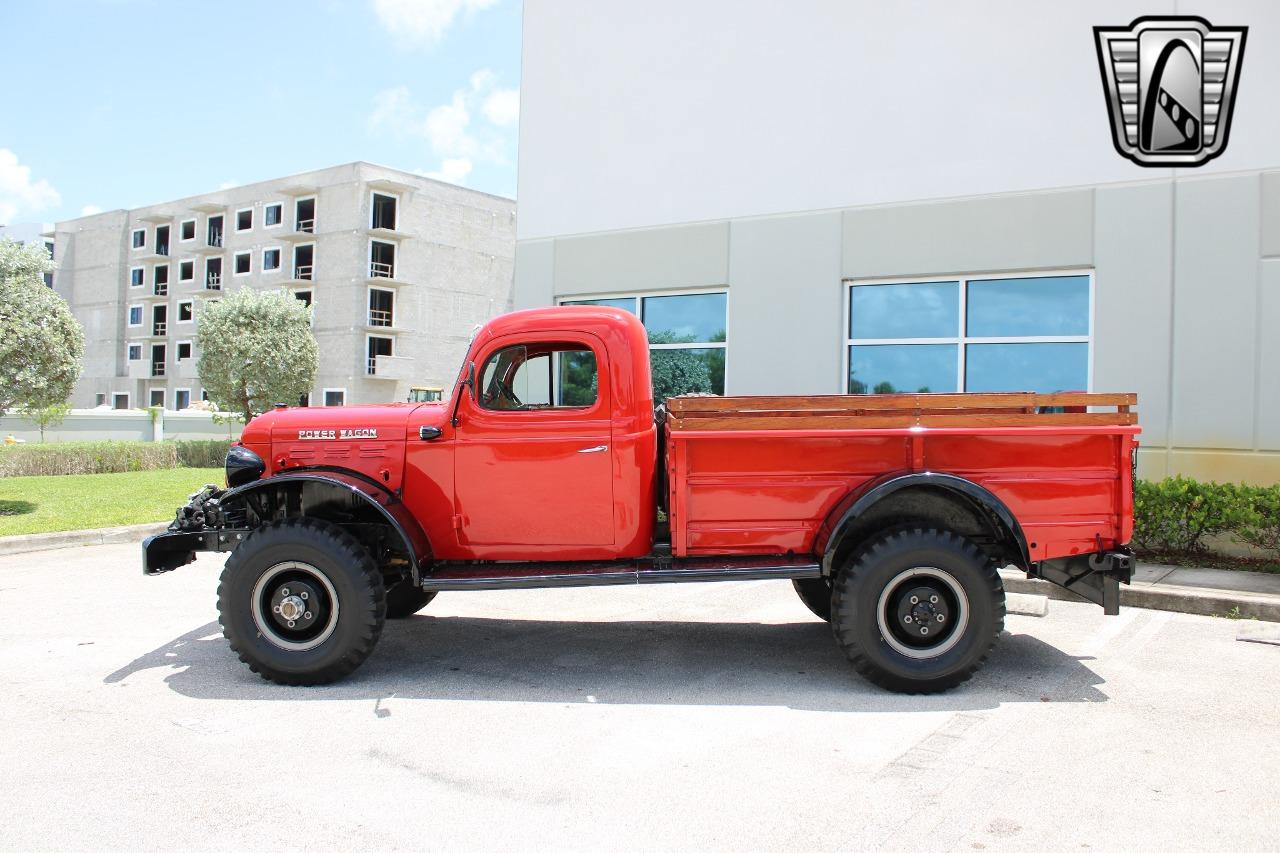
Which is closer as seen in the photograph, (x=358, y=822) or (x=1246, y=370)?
(x=358, y=822)

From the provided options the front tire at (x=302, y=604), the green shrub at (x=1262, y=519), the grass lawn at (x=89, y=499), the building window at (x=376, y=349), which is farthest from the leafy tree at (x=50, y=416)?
the green shrub at (x=1262, y=519)

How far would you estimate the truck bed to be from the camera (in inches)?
213

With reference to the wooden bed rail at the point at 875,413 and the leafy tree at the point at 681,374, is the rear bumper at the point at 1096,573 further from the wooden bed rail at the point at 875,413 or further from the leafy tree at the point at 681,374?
the leafy tree at the point at 681,374

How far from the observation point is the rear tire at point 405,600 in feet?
22.9

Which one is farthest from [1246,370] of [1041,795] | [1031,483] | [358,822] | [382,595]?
[358,822]

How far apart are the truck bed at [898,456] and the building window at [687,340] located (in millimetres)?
6107

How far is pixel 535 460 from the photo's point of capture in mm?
5664

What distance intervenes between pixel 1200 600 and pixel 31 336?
14.8 metres

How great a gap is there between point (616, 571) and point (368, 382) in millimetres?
48406

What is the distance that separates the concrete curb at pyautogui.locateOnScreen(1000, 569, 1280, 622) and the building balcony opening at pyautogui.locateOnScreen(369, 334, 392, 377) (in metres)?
47.2

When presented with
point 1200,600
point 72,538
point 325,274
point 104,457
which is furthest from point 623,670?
point 325,274

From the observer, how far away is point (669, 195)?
12.0 meters

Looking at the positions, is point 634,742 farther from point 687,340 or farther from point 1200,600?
point 687,340

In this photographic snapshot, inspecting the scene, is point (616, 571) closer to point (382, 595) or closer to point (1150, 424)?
point (382, 595)
